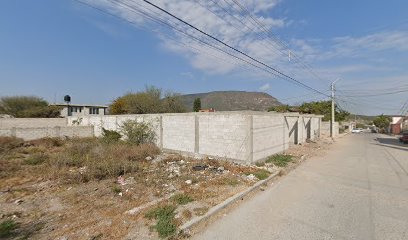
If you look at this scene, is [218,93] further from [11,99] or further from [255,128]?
[255,128]

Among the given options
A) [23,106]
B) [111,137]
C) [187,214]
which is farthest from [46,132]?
[23,106]

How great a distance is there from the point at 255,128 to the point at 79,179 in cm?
763

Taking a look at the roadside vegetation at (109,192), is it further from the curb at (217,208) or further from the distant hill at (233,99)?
the distant hill at (233,99)

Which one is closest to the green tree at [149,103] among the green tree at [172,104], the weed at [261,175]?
the green tree at [172,104]

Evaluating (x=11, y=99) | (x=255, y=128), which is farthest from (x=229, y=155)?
(x=11, y=99)

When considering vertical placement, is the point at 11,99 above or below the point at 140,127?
above

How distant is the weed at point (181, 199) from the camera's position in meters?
6.02

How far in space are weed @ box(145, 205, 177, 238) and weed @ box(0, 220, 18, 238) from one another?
8.56 ft

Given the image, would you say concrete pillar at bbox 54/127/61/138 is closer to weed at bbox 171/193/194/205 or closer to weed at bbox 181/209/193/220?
weed at bbox 171/193/194/205

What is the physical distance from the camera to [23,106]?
36.8 meters

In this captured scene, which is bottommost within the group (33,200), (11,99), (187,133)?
(33,200)

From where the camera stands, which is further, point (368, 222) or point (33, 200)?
point (33, 200)

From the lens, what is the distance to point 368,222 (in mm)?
5023

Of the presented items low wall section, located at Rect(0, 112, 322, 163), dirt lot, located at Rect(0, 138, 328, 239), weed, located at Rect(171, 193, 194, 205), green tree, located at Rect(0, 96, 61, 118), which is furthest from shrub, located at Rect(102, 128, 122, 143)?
green tree, located at Rect(0, 96, 61, 118)
